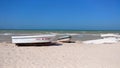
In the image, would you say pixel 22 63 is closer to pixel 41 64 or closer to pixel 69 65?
pixel 41 64

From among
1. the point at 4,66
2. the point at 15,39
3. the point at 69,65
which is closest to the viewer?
the point at 4,66

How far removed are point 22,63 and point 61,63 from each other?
1.53m

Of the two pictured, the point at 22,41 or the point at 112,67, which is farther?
the point at 22,41

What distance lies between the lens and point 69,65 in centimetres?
718

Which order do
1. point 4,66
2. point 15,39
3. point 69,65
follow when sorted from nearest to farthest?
point 4,66
point 69,65
point 15,39

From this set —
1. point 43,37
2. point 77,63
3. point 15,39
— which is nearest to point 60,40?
point 43,37

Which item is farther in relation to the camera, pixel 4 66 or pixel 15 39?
pixel 15 39

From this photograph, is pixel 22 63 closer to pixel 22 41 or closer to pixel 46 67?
pixel 46 67

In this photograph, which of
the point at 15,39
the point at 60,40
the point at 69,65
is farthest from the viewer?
the point at 60,40

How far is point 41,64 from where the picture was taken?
7238 mm

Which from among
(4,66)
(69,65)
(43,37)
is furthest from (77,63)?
(43,37)

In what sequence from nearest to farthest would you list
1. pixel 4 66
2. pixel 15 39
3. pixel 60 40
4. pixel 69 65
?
1. pixel 4 66
2. pixel 69 65
3. pixel 15 39
4. pixel 60 40

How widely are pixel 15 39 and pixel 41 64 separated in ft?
23.3

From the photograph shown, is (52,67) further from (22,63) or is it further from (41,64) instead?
(22,63)
